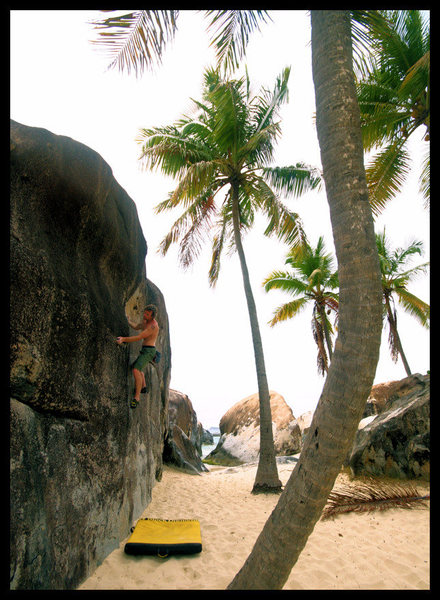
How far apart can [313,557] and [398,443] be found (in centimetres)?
409

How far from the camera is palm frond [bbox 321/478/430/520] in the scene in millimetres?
4012

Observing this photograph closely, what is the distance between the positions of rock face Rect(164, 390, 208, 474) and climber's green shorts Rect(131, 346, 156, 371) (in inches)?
270

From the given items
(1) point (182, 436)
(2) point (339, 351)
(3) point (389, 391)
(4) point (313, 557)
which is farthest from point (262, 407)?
(3) point (389, 391)

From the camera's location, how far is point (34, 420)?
3.44 metres

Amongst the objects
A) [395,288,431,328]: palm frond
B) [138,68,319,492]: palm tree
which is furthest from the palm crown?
[395,288,431,328]: palm frond

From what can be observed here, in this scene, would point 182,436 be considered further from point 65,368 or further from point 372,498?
point 65,368

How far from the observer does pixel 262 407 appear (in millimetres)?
9922

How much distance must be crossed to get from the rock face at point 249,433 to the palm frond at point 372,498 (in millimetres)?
8576

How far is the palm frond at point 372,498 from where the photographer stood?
13.2 feet

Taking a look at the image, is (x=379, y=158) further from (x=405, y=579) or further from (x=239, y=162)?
(x=405, y=579)

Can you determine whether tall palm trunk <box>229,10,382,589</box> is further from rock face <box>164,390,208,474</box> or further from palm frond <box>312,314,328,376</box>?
palm frond <box>312,314,328,376</box>

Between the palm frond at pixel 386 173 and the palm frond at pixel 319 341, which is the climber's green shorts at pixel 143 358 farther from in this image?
the palm frond at pixel 319 341

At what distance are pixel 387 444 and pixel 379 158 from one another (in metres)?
7.14

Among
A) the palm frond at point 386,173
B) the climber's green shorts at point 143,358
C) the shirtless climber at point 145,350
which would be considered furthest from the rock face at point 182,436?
the palm frond at point 386,173
